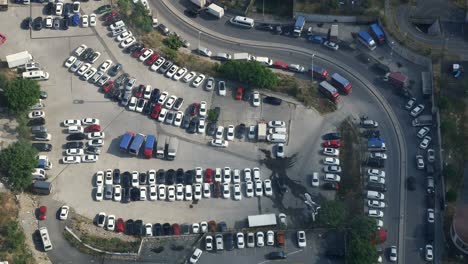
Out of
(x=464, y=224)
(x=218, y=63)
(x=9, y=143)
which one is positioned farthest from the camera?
(x=218, y=63)

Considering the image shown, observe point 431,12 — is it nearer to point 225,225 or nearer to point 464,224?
point 464,224

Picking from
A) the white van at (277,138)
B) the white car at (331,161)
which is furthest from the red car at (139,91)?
the white car at (331,161)

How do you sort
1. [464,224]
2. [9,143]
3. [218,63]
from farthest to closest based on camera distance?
[218,63]
[9,143]
[464,224]

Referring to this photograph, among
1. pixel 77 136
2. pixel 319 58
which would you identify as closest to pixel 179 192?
pixel 77 136

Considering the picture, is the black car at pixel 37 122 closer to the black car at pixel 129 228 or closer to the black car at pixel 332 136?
the black car at pixel 129 228

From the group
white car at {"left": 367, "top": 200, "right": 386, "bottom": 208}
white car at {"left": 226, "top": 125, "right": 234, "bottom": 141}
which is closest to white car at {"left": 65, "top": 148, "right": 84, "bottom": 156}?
white car at {"left": 226, "top": 125, "right": 234, "bottom": 141}

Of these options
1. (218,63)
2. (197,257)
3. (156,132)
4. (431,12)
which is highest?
(431,12)

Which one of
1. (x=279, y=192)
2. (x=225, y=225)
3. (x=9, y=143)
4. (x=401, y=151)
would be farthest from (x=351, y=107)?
(x=9, y=143)
